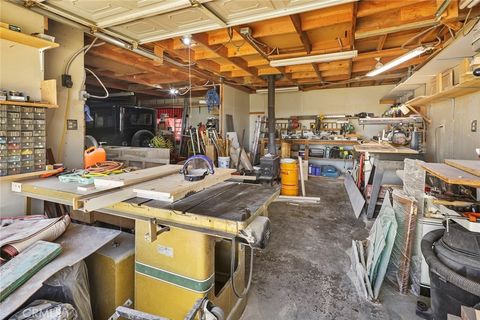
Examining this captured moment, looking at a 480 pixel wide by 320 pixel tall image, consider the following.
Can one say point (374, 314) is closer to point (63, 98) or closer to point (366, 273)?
point (366, 273)

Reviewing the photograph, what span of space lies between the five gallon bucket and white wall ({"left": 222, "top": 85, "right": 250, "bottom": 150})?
1.84 m

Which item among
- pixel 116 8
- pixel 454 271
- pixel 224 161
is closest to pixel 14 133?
pixel 116 8

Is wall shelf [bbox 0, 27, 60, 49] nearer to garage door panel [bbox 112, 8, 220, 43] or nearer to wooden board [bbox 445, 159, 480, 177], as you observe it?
garage door panel [bbox 112, 8, 220, 43]

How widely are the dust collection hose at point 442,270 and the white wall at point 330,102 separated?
226 inches

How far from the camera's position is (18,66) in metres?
1.89

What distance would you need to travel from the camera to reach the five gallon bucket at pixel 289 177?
504 centimetres

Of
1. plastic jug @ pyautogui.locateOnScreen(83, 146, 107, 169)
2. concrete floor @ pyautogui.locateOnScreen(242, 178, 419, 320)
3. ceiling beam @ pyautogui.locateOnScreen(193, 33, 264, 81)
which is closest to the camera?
concrete floor @ pyautogui.locateOnScreen(242, 178, 419, 320)

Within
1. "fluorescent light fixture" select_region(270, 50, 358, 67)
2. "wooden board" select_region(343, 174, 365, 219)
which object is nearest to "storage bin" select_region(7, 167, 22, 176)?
"fluorescent light fixture" select_region(270, 50, 358, 67)

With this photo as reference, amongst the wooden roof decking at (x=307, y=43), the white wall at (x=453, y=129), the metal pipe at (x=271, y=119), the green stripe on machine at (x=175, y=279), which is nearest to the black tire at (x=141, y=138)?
the wooden roof decking at (x=307, y=43)

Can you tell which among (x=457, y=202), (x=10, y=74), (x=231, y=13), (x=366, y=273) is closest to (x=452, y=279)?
(x=457, y=202)

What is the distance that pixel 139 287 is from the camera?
1614mm

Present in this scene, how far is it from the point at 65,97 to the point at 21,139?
2.55 feet

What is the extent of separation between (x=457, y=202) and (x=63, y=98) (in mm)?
3395

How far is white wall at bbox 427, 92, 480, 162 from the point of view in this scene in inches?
108
